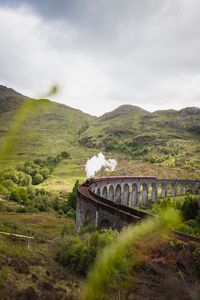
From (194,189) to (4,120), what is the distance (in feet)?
317

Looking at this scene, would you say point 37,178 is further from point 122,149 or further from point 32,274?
point 122,149

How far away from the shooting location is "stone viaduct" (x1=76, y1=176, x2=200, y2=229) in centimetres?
3059

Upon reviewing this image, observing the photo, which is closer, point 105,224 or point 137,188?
point 105,224

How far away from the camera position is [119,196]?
71.8 meters

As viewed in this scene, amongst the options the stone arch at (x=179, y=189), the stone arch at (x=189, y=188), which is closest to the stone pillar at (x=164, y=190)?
the stone arch at (x=179, y=189)

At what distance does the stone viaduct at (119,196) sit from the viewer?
30.6 m

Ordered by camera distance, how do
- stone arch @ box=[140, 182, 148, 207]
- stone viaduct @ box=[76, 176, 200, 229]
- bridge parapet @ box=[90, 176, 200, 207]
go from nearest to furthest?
stone viaduct @ box=[76, 176, 200, 229], bridge parapet @ box=[90, 176, 200, 207], stone arch @ box=[140, 182, 148, 207]

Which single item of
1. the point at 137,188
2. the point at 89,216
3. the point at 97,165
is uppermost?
the point at 97,165

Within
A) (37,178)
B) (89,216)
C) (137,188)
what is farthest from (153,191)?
(89,216)

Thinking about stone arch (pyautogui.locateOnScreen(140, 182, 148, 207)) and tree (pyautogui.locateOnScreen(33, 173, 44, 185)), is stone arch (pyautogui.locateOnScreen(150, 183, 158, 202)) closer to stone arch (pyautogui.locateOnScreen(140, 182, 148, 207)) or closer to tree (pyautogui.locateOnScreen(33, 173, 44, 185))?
stone arch (pyautogui.locateOnScreen(140, 182, 148, 207))

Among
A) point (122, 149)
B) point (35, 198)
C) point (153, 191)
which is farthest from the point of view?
point (122, 149)

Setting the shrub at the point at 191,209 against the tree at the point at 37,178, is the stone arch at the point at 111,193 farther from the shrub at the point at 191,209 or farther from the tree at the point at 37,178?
the tree at the point at 37,178

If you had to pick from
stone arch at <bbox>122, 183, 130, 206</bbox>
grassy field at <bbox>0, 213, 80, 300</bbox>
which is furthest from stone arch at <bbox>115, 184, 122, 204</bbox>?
grassy field at <bbox>0, 213, 80, 300</bbox>

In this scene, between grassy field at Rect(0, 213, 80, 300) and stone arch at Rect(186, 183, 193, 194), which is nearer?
grassy field at Rect(0, 213, 80, 300)
